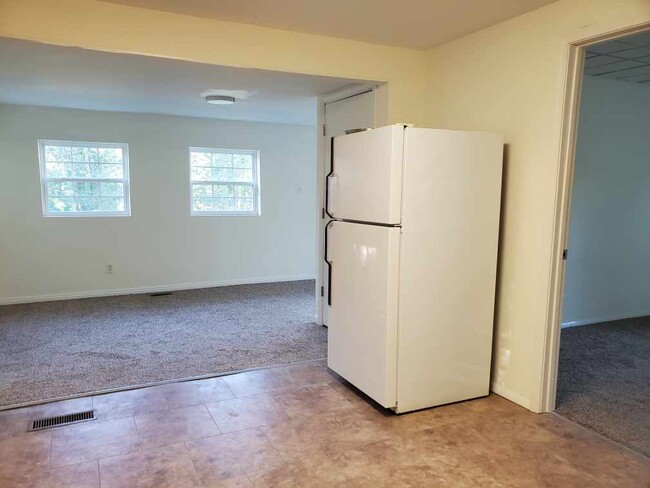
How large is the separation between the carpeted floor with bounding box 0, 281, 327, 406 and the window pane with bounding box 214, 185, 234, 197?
1405 millimetres

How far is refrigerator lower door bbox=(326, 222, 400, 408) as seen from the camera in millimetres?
2742

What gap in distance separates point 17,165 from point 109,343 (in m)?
2.69

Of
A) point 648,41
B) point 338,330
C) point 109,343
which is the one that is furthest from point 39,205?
point 648,41

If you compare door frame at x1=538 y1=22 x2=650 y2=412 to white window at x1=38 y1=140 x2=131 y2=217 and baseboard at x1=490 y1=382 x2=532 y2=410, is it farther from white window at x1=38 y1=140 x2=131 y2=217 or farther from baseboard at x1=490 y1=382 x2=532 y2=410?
white window at x1=38 y1=140 x2=131 y2=217

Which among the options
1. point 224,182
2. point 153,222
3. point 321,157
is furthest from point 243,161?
point 321,157

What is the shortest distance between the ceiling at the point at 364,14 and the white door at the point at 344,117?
663 millimetres

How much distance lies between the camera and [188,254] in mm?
6297

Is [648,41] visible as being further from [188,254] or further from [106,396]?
[188,254]

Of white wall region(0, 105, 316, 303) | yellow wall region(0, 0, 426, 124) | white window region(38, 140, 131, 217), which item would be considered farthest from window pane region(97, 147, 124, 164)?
yellow wall region(0, 0, 426, 124)

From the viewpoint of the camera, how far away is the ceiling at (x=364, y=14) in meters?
2.69

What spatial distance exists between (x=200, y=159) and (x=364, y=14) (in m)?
3.96

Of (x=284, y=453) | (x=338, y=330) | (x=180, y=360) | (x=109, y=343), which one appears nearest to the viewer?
(x=284, y=453)

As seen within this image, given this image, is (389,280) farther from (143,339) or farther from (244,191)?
(244,191)

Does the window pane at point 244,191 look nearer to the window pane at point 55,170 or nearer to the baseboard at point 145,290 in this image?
the baseboard at point 145,290
